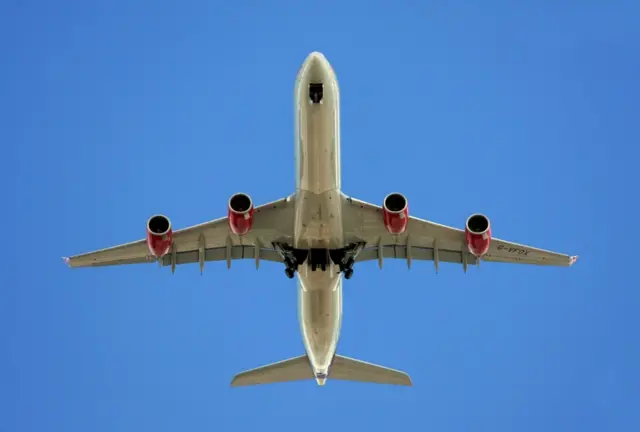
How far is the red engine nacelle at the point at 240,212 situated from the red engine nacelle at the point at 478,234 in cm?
805

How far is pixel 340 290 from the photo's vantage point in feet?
120

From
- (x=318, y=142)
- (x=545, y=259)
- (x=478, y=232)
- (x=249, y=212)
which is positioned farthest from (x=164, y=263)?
(x=545, y=259)

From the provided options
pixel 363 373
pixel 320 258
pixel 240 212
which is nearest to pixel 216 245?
pixel 320 258

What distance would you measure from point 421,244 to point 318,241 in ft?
16.3

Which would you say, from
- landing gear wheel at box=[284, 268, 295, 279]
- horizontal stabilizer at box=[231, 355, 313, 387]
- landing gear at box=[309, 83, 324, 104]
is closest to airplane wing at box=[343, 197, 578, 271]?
landing gear wheel at box=[284, 268, 295, 279]

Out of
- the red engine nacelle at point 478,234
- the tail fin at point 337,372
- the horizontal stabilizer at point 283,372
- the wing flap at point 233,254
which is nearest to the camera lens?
the red engine nacelle at point 478,234

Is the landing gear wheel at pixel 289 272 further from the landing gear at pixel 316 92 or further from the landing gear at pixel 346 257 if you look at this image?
the landing gear at pixel 316 92

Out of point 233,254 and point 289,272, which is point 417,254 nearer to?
point 289,272

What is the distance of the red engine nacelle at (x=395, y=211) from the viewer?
108 feet

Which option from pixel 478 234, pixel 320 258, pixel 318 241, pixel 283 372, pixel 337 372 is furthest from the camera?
pixel 337 372

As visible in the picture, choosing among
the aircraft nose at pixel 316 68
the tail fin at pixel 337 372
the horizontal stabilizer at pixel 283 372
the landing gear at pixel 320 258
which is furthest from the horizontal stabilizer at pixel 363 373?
the aircraft nose at pixel 316 68

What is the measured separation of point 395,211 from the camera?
32.8m

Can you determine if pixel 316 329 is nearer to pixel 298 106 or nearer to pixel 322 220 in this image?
pixel 322 220

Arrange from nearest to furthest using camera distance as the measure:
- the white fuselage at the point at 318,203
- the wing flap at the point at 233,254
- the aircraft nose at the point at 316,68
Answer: the aircraft nose at the point at 316,68 → the white fuselage at the point at 318,203 → the wing flap at the point at 233,254
